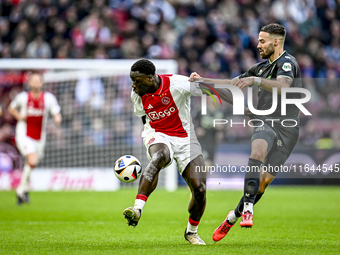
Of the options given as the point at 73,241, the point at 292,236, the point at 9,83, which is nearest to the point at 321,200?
the point at 292,236

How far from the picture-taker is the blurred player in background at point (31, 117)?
11539 mm

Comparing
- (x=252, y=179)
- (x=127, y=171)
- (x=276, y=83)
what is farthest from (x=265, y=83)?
(x=127, y=171)

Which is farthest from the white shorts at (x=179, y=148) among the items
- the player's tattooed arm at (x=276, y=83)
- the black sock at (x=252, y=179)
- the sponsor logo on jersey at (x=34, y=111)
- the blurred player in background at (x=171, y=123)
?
the sponsor logo on jersey at (x=34, y=111)

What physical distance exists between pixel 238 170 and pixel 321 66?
531 cm

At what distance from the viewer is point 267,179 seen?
630 centimetres

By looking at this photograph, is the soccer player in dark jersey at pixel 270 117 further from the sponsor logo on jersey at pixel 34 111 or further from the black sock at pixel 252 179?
the sponsor logo on jersey at pixel 34 111

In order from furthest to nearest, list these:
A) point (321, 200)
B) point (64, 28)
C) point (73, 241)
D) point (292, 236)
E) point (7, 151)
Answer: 1. point (64, 28)
2. point (7, 151)
3. point (321, 200)
4. point (292, 236)
5. point (73, 241)

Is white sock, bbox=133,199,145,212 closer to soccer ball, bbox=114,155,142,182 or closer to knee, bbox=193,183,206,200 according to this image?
soccer ball, bbox=114,155,142,182

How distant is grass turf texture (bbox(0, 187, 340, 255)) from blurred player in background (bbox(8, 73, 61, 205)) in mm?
1110

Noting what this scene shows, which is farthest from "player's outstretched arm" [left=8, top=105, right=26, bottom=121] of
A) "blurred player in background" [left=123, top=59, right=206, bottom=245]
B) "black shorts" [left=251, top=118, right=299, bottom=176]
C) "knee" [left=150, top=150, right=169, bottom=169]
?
"black shorts" [left=251, top=118, right=299, bottom=176]

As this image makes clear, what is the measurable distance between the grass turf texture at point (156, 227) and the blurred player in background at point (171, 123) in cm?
63

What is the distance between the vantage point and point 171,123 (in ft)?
20.3

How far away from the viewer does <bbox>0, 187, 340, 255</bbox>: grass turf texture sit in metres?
5.47

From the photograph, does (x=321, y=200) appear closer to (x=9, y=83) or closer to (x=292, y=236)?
(x=292, y=236)
